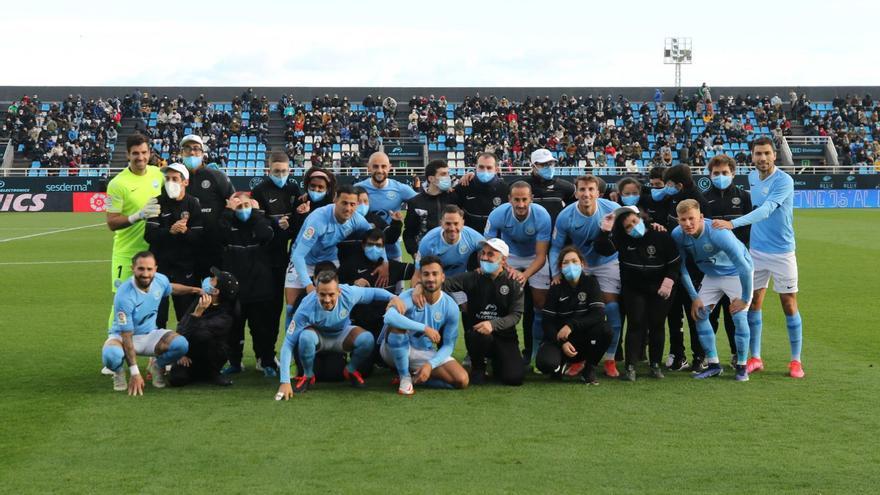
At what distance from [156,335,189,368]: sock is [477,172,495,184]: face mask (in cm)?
333

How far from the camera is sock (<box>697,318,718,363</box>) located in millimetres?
8711

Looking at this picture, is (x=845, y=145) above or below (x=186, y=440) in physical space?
above

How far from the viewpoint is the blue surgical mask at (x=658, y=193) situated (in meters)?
9.42

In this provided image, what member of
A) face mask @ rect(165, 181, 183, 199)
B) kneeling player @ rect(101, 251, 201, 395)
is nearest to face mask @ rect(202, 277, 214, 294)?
kneeling player @ rect(101, 251, 201, 395)

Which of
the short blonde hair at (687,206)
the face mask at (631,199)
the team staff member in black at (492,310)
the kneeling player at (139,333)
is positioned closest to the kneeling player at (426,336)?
the team staff member in black at (492,310)

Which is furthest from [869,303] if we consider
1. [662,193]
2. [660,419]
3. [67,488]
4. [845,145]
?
[845,145]

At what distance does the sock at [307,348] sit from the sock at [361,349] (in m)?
0.38

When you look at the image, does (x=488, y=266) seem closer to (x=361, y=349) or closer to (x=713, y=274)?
(x=361, y=349)

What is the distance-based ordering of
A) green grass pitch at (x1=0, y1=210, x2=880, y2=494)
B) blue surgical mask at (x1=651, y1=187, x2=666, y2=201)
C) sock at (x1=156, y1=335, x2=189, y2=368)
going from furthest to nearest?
blue surgical mask at (x1=651, y1=187, x2=666, y2=201)
sock at (x1=156, y1=335, x2=189, y2=368)
green grass pitch at (x1=0, y1=210, x2=880, y2=494)

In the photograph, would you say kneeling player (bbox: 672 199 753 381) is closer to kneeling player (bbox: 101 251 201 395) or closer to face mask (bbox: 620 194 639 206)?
face mask (bbox: 620 194 639 206)

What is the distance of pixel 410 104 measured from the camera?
51.5 metres

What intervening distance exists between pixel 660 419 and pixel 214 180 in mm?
4760

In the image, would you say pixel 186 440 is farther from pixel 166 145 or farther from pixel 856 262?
pixel 166 145

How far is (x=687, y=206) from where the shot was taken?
8.42m
